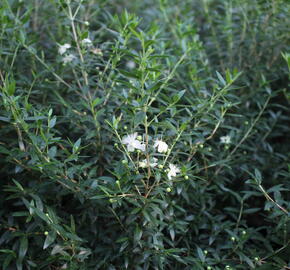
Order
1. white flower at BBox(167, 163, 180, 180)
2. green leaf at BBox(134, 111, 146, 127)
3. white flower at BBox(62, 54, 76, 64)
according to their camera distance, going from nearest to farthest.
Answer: green leaf at BBox(134, 111, 146, 127)
white flower at BBox(167, 163, 180, 180)
white flower at BBox(62, 54, 76, 64)

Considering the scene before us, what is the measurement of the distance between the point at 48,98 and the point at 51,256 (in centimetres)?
111

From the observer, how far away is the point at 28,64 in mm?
2492

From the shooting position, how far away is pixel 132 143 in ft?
5.52

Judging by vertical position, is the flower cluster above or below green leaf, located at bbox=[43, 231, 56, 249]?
above

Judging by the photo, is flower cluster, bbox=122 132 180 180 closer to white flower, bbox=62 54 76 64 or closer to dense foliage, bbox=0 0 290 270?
dense foliage, bbox=0 0 290 270

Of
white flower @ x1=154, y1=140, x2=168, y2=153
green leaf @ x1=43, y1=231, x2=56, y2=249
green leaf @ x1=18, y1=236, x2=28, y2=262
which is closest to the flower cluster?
white flower @ x1=154, y1=140, x2=168, y2=153

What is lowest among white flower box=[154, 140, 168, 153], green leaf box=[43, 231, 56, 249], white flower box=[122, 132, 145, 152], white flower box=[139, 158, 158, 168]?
green leaf box=[43, 231, 56, 249]

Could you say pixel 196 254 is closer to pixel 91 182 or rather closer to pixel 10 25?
pixel 91 182

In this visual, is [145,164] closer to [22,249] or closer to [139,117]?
[139,117]

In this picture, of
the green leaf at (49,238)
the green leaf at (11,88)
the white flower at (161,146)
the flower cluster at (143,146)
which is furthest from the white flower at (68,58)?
the green leaf at (49,238)

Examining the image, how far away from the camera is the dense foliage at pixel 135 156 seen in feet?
5.73

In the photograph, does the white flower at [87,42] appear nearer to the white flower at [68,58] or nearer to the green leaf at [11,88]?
the white flower at [68,58]

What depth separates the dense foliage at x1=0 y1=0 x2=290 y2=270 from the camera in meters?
1.75

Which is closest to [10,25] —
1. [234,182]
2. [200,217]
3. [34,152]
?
[34,152]
